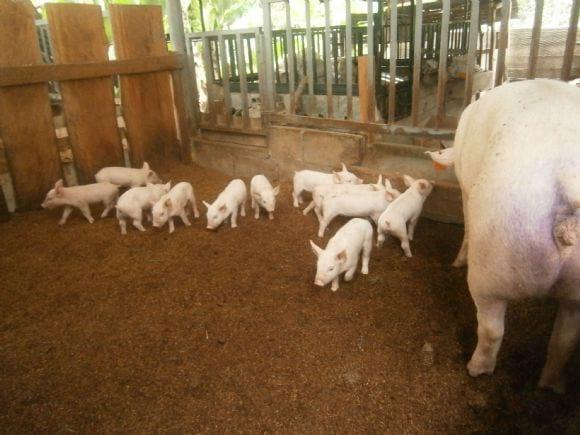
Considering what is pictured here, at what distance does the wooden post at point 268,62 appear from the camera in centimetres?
530

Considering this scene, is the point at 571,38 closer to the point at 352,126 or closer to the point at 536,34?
the point at 536,34

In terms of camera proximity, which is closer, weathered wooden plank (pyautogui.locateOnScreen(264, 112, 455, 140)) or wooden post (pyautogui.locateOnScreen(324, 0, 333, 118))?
weathered wooden plank (pyautogui.locateOnScreen(264, 112, 455, 140))

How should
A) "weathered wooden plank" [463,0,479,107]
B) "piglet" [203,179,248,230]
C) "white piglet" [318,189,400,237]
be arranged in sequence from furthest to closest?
"piglet" [203,179,248,230] → "white piglet" [318,189,400,237] → "weathered wooden plank" [463,0,479,107]

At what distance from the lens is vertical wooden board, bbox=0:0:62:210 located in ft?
15.2

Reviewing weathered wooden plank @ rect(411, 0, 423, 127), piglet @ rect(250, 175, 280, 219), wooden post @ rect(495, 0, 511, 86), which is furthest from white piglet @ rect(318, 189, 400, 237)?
wooden post @ rect(495, 0, 511, 86)

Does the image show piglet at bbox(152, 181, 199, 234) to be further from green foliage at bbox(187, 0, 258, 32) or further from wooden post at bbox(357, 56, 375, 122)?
green foliage at bbox(187, 0, 258, 32)

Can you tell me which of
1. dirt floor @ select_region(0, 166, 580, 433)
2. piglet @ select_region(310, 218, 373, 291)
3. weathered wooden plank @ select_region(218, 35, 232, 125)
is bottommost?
dirt floor @ select_region(0, 166, 580, 433)

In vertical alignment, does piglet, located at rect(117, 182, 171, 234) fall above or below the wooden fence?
below

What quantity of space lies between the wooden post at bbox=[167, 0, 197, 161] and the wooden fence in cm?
17

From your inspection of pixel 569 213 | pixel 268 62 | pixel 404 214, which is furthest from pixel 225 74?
pixel 569 213

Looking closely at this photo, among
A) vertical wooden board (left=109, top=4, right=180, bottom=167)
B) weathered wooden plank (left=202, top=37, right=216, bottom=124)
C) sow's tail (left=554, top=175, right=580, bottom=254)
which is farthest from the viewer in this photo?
weathered wooden plank (left=202, top=37, right=216, bottom=124)

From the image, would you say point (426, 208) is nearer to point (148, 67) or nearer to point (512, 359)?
point (512, 359)

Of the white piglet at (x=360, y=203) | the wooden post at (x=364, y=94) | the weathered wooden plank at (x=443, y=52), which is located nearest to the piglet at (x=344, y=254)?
the white piglet at (x=360, y=203)

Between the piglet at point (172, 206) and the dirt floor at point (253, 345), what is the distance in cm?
35
